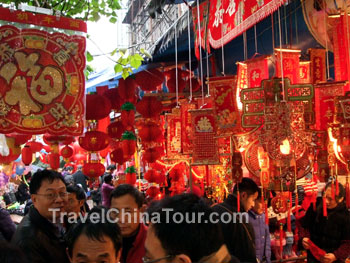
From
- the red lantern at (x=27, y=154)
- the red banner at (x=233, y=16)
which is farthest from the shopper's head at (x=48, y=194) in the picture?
the red lantern at (x=27, y=154)

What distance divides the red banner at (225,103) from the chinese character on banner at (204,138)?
1.63ft

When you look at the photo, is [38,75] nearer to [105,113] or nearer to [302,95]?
[105,113]

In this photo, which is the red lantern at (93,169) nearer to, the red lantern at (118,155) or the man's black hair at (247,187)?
the red lantern at (118,155)

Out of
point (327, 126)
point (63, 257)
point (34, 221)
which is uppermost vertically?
point (327, 126)

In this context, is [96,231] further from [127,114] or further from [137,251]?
[127,114]

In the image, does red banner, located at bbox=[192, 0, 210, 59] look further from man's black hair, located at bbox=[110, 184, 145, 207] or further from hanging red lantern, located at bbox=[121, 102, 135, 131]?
man's black hair, located at bbox=[110, 184, 145, 207]

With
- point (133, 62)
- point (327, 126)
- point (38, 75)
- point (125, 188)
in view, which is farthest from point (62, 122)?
point (327, 126)

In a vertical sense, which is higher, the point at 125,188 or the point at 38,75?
the point at 38,75

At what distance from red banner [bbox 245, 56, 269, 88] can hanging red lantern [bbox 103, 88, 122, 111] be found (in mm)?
2424

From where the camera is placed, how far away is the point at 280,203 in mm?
3828

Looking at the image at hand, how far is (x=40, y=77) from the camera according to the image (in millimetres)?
3588

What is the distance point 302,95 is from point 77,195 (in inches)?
89.3

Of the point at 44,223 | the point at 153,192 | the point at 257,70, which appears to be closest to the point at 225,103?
the point at 257,70

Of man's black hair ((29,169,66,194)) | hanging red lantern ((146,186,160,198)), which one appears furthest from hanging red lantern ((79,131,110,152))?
man's black hair ((29,169,66,194))
